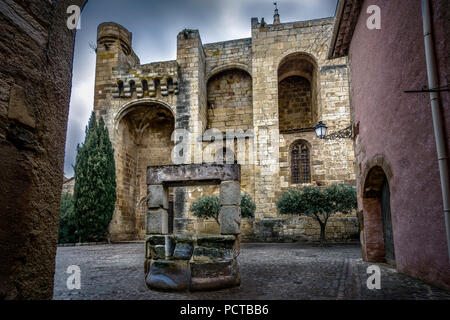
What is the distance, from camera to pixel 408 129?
15.2 feet

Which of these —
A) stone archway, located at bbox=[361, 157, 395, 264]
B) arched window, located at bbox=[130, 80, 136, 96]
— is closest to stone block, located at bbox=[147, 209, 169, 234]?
stone archway, located at bbox=[361, 157, 395, 264]

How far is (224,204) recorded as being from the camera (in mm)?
5066

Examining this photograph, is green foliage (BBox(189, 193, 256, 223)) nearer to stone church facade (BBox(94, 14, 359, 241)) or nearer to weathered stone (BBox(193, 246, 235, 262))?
stone church facade (BBox(94, 14, 359, 241))

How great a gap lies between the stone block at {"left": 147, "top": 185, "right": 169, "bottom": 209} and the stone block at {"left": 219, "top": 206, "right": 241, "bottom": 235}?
3.39 feet

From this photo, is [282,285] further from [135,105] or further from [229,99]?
[135,105]

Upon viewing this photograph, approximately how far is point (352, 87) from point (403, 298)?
220 inches

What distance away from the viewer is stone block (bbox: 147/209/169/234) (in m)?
5.04

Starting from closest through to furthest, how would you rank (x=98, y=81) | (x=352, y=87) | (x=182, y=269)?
1. (x=182, y=269)
2. (x=352, y=87)
3. (x=98, y=81)

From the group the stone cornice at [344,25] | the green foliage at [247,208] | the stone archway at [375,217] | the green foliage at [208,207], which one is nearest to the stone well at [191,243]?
the stone archway at [375,217]

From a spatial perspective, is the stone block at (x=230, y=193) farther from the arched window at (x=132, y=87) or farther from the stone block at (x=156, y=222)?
the arched window at (x=132, y=87)

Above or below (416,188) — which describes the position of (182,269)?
below

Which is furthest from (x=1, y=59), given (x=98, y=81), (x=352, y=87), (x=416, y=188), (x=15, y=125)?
(x=98, y=81)

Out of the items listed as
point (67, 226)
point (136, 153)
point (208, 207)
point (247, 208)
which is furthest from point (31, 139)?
point (136, 153)
